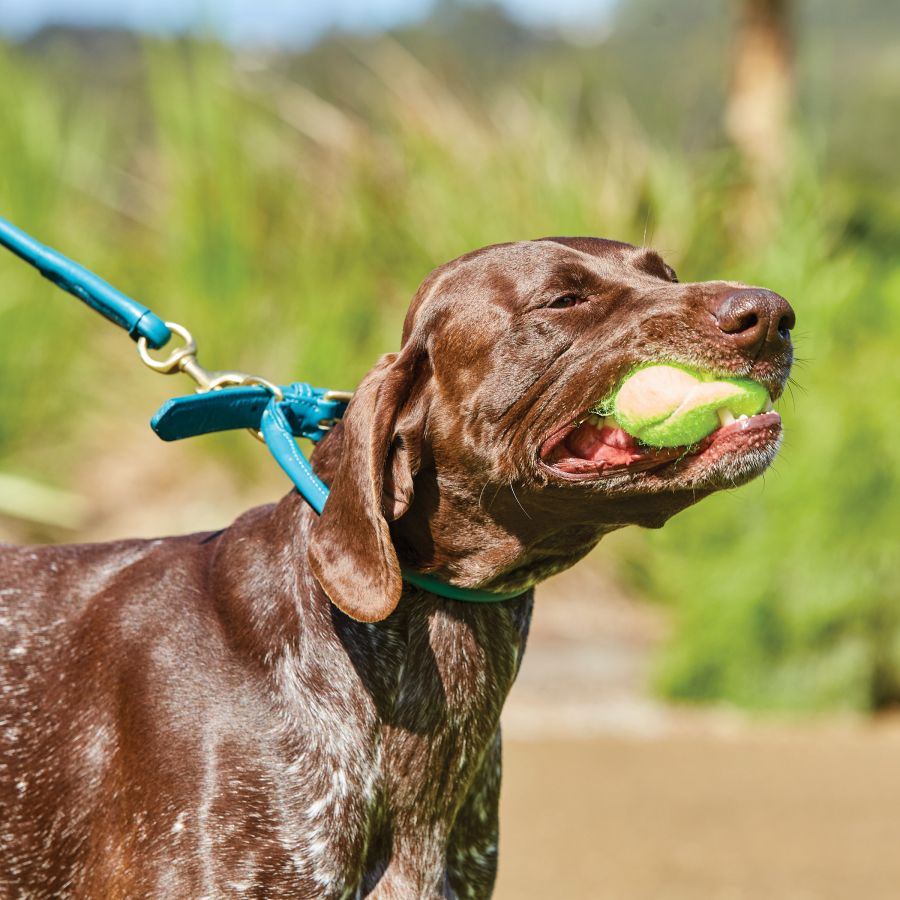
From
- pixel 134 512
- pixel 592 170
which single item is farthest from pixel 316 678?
pixel 592 170

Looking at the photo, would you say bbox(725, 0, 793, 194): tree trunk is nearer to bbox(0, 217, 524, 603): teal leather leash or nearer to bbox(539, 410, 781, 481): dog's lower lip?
bbox(0, 217, 524, 603): teal leather leash

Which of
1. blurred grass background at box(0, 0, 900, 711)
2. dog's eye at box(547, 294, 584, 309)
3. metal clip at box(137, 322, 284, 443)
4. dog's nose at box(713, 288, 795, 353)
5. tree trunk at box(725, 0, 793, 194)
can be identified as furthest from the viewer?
tree trunk at box(725, 0, 793, 194)

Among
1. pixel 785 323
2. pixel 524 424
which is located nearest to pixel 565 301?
pixel 524 424

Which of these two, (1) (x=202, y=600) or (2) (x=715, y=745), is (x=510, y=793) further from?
(1) (x=202, y=600)

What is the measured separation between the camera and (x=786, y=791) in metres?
7.01

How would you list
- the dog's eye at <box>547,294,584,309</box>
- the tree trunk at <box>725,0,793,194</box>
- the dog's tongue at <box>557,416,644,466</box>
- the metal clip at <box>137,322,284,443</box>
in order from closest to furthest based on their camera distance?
the dog's tongue at <box>557,416,644,466</box> < the dog's eye at <box>547,294,584,309</box> < the metal clip at <box>137,322,284,443</box> < the tree trunk at <box>725,0,793,194</box>

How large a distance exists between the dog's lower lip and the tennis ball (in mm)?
27

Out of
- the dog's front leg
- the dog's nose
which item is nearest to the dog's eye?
the dog's nose

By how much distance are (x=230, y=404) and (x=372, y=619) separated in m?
0.77

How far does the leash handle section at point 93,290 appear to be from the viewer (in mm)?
3881

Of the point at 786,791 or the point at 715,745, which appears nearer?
the point at 786,791

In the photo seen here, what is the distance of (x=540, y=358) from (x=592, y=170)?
8.60m

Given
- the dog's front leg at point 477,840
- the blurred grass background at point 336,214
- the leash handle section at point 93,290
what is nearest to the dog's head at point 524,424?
the dog's front leg at point 477,840

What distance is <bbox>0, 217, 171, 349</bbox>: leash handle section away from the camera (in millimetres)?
3881
